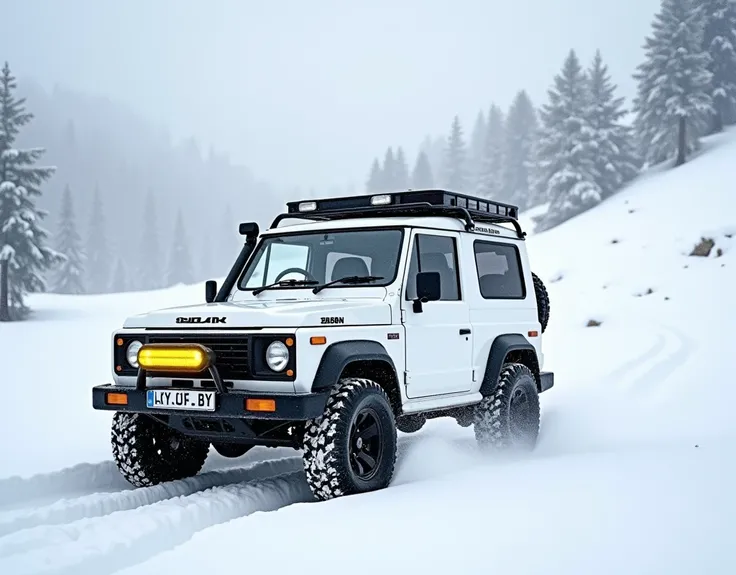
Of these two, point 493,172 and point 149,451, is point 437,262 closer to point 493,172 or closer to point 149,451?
point 149,451

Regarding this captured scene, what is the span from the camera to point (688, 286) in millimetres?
22344

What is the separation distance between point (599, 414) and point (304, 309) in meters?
5.61

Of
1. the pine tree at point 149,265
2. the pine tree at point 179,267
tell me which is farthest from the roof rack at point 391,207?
the pine tree at point 149,265

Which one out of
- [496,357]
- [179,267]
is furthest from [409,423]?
[179,267]

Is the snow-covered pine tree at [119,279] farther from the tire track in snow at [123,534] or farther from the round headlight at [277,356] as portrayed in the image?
the round headlight at [277,356]

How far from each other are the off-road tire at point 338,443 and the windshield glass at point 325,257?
3.82 feet

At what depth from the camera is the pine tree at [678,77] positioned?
41.1 metres

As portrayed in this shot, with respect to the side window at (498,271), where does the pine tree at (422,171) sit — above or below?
above

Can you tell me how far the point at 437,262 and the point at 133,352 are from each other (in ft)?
9.11

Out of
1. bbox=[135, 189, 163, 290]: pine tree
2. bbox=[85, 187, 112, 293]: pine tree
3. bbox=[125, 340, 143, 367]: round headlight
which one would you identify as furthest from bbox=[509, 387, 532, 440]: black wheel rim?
bbox=[135, 189, 163, 290]: pine tree

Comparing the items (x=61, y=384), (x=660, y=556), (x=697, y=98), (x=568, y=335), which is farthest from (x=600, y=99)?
(x=660, y=556)

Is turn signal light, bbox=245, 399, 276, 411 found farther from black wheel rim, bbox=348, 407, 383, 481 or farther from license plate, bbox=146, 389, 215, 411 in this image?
black wheel rim, bbox=348, 407, 383, 481

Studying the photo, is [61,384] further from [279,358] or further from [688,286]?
[688,286]

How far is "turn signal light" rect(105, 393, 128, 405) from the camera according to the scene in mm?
5754
